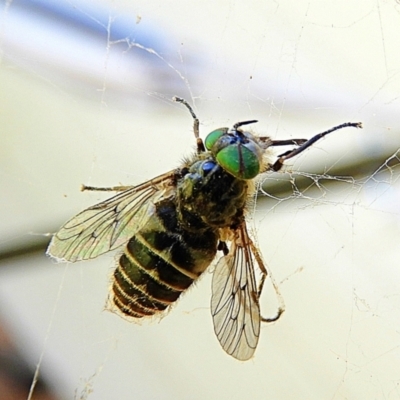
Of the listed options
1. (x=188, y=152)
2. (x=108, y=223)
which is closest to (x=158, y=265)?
(x=108, y=223)

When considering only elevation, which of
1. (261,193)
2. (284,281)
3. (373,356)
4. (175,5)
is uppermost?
(175,5)

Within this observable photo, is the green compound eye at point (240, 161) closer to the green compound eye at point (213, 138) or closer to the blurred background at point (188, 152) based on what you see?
the green compound eye at point (213, 138)

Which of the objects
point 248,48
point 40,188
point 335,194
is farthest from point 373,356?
point 40,188

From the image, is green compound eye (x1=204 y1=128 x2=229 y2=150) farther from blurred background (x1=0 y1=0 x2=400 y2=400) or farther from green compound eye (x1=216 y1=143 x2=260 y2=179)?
blurred background (x1=0 y1=0 x2=400 y2=400)

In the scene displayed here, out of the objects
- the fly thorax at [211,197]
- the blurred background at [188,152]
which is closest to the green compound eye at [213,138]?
the fly thorax at [211,197]

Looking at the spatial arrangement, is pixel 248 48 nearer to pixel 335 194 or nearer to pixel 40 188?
pixel 335 194

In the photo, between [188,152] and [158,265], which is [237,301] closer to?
[158,265]
